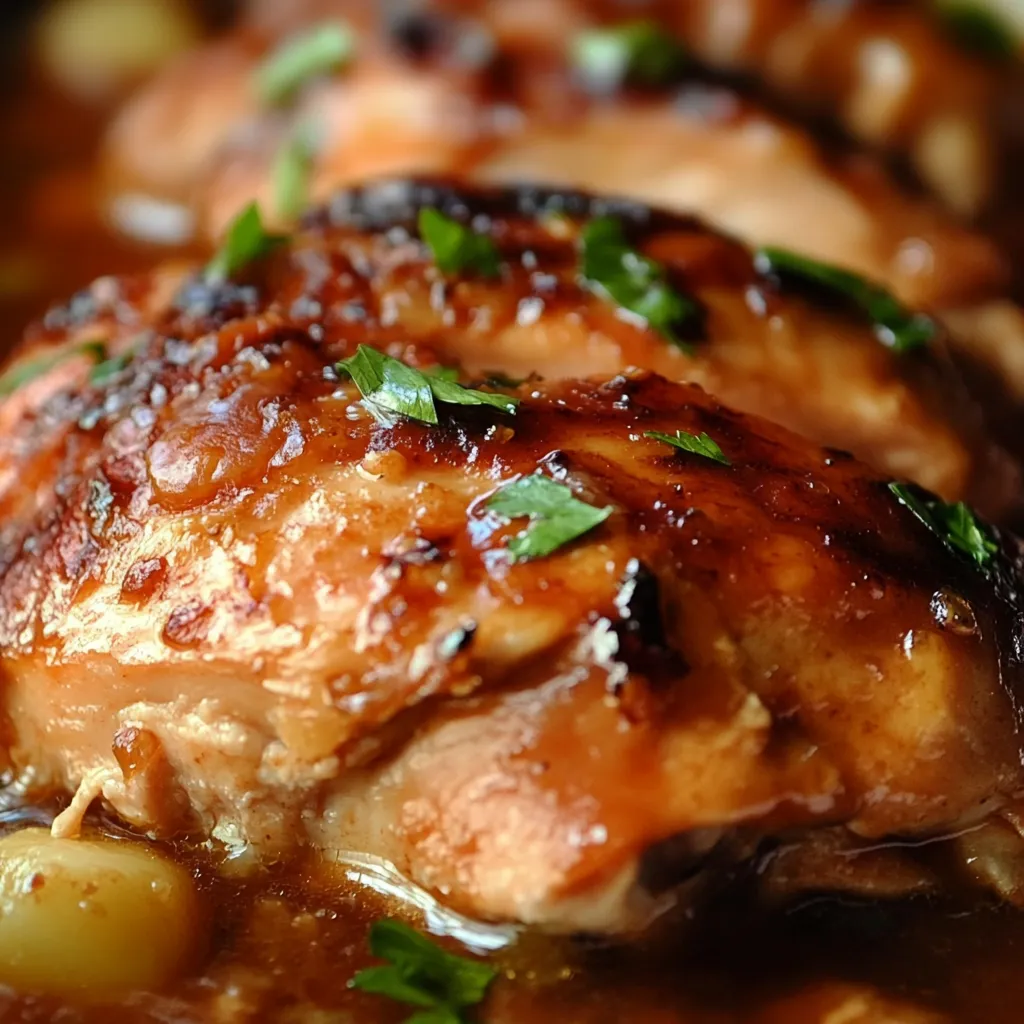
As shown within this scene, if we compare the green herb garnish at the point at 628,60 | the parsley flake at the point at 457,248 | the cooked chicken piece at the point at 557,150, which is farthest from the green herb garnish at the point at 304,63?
the parsley flake at the point at 457,248

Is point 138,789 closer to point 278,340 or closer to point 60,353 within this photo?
point 278,340

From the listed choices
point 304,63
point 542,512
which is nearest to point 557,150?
point 304,63

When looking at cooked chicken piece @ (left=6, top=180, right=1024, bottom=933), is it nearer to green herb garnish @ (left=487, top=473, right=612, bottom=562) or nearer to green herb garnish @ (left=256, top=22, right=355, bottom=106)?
green herb garnish @ (left=487, top=473, right=612, bottom=562)

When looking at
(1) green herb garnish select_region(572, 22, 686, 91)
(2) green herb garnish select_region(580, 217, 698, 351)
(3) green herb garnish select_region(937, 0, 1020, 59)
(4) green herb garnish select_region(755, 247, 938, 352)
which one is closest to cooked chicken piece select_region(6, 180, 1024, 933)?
(2) green herb garnish select_region(580, 217, 698, 351)

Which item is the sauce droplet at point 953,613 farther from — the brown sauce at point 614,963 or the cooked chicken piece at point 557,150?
the cooked chicken piece at point 557,150

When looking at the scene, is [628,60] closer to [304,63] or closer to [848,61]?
[848,61]

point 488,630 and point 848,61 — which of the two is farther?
point 848,61

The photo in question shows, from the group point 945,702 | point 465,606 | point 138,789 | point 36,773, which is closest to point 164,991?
point 138,789
